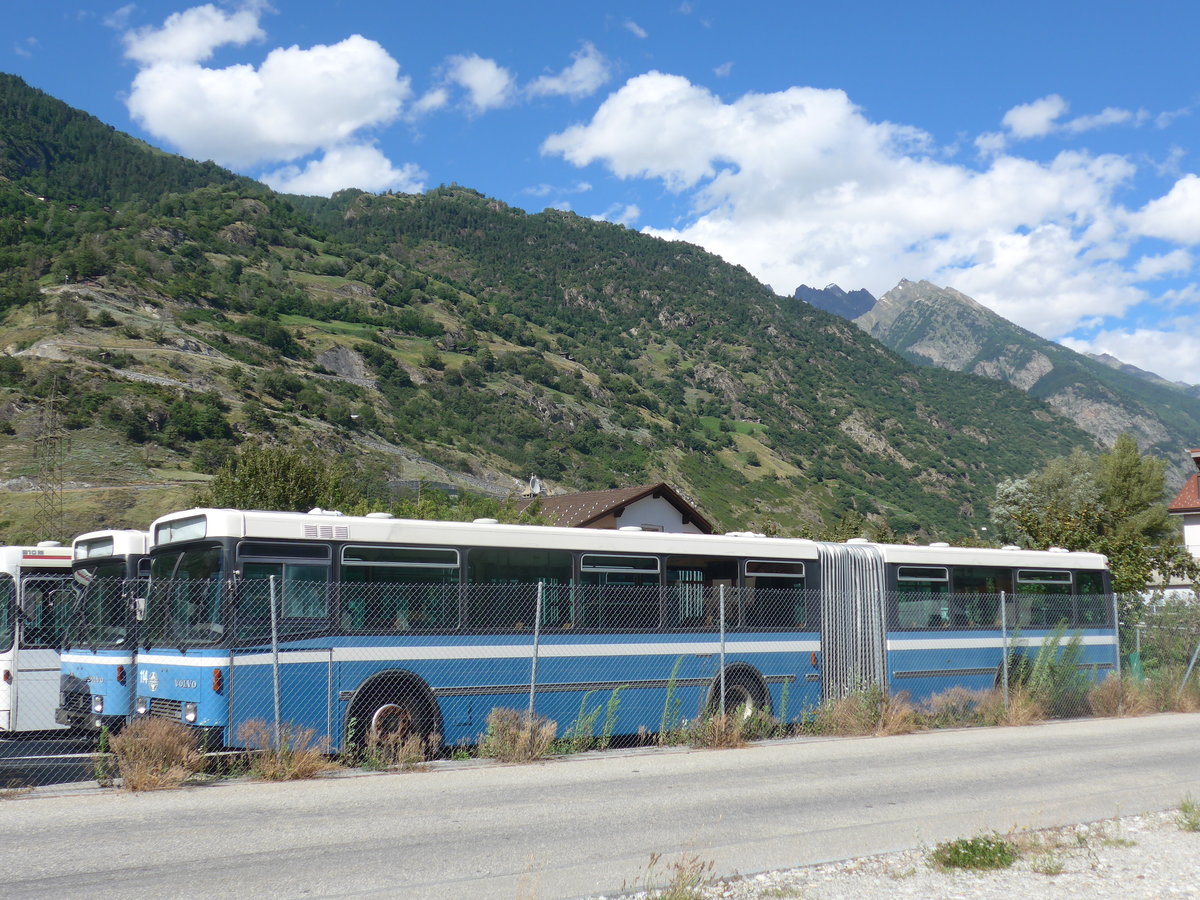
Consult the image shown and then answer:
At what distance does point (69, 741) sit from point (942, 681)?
13040 millimetres

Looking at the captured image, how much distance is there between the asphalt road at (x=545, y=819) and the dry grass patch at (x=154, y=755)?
25cm

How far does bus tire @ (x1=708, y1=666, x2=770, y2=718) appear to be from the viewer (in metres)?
15.2

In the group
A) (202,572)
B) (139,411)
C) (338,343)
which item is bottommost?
(202,572)

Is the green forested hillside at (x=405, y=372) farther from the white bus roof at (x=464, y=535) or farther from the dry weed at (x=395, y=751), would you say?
the dry weed at (x=395, y=751)

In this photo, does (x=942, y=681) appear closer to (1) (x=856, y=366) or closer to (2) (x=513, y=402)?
(2) (x=513, y=402)

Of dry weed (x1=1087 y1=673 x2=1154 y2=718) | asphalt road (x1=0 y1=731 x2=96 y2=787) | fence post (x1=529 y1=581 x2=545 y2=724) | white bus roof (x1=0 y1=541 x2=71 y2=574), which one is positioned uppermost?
white bus roof (x1=0 y1=541 x2=71 y2=574)

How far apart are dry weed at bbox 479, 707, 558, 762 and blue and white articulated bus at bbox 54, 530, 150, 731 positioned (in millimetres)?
4100

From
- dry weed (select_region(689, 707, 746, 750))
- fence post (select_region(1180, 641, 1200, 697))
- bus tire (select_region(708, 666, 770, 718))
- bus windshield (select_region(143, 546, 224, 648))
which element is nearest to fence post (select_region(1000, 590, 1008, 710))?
fence post (select_region(1180, 641, 1200, 697))

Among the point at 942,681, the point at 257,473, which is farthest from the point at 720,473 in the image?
the point at 942,681

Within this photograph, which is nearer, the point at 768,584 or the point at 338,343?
the point at 768,584

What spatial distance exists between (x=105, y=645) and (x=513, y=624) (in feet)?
16.3

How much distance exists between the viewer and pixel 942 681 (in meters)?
17.9

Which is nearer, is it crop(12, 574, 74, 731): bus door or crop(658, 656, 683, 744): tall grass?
crop(658, 656, 683, 744): tall grass

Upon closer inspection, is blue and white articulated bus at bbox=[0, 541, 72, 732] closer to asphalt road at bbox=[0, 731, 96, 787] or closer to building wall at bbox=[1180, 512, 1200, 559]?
asphalt road at bbox=[0, 731, 96, 787]
